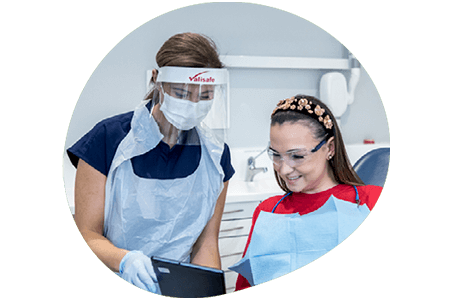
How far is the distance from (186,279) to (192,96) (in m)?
0.64

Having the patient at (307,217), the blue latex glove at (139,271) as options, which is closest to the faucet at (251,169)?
the patient at (307,217)

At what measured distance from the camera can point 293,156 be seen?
1.28 metres

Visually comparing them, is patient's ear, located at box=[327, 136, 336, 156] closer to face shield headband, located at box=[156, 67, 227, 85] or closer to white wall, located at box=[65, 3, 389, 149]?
white wall, located at box=[65, 3, 389, 149]

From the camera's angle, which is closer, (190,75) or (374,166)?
(190,75)

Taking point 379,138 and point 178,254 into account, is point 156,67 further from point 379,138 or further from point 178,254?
point 379,138

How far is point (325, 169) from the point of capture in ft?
4.47

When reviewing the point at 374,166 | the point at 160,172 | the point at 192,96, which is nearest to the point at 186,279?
the point at 160,172

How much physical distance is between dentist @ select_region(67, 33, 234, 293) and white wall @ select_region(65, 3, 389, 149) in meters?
0.05

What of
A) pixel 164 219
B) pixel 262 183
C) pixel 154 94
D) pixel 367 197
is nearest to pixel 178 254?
pixel 164 219

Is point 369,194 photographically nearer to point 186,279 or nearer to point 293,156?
point 293,156

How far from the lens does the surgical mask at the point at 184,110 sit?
1.22m

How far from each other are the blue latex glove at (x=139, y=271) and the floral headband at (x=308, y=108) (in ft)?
2.37

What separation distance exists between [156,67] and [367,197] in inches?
37.2

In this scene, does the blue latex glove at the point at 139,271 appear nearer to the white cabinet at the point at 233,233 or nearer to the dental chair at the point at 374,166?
the white cabinet at the point at 233,233
